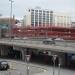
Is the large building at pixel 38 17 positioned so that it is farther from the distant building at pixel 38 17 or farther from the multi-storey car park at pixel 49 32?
the multi-storey car park at pixel 49 32

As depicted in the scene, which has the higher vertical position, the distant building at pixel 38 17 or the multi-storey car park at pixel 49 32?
the distant building at pixel 38 17

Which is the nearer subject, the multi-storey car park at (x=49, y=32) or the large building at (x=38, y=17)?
the multi-storey car park at (x=49, y=32)

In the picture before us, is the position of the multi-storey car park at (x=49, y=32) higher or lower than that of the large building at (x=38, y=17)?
lower

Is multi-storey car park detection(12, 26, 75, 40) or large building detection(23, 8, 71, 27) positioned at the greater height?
large building detection(23, 8, 71, 27)

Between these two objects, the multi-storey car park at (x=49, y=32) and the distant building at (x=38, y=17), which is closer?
the multi-storey car park at (x=49, y=32)

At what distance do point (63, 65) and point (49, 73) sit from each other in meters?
9.85

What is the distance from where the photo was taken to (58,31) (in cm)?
8681

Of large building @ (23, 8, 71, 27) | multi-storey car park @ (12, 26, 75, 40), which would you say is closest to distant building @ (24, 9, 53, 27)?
large building @ (23, 8, 71, 27)

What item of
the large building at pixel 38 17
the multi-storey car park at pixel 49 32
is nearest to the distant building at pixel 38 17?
the large building at pixel 38 17

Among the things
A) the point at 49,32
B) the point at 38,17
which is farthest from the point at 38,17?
the point at 49,32

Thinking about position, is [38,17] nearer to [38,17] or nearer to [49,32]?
[38,17]

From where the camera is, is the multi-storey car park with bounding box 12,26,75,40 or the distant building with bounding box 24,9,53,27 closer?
the multi-storey car park with bounding box 12,26,75,40

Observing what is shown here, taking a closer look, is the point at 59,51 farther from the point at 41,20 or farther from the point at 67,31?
the point at 41,20

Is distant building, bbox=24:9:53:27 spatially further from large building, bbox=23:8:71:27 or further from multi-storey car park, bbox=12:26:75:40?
multi-storey car park, bbox=12:26:75:40
